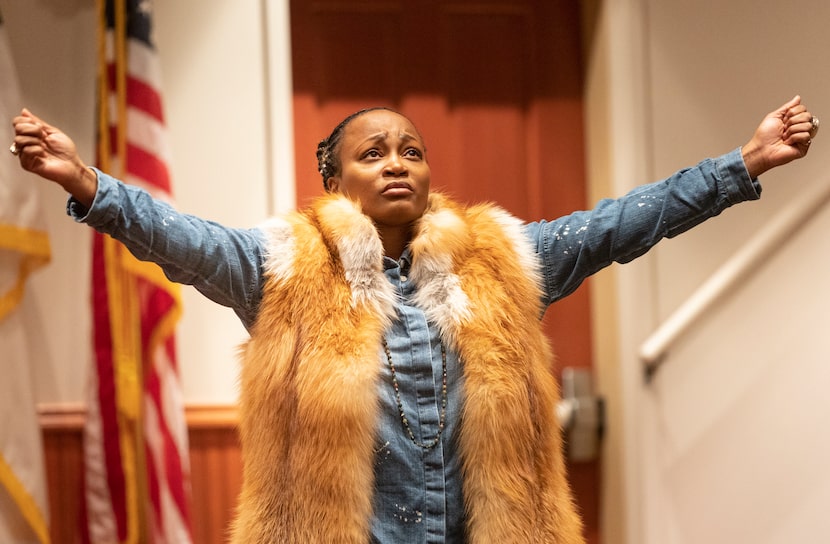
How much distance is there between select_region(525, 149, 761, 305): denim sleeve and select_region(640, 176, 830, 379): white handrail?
891 mm

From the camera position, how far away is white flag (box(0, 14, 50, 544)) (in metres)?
1.80

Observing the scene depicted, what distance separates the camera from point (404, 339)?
1293 millimetres

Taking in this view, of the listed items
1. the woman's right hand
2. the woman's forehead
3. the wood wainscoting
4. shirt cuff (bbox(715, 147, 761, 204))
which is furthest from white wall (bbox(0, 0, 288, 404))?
shirt cuff (bbox(715, 147, 761, 204))

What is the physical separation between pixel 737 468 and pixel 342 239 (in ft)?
4.60

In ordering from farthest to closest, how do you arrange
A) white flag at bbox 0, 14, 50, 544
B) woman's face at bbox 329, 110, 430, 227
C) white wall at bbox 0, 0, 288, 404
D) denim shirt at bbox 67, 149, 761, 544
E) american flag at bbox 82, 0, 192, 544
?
white wall at bbox 0, 0, 288, 404 → american flag at bbox 82, 0, 192, 544 → white flag at bbox 0, 14, 50, 544 → woman's face at bbox 329, 110, 430, 227 → denim shirt at bbox 67, 149, 761, 544

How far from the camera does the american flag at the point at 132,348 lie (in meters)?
1.91

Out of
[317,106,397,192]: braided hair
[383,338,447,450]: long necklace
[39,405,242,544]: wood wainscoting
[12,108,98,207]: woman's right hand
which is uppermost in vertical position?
[317,106,397,192]: braided hair

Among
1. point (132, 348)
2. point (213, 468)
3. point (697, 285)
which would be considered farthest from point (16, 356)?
point (697, 285)

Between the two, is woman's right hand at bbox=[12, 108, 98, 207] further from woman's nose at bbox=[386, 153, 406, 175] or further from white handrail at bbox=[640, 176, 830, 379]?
white handrail at bbox=[640, 176, 830, 379]

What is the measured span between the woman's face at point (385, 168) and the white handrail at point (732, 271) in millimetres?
1099

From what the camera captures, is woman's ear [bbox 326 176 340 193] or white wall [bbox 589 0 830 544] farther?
white wall [bbox 589 0 830 544]

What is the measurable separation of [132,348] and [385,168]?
85 centimetres

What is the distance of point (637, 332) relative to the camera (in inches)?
91.3

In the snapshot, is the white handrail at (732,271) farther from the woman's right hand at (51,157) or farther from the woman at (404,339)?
the woman's right hand at (51,157)
